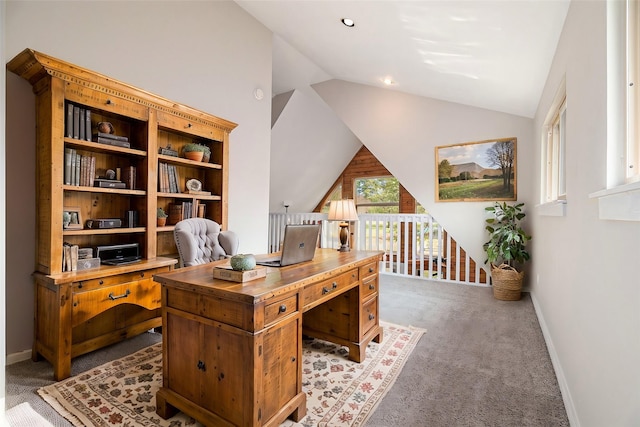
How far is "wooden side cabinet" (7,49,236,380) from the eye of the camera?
200 cm

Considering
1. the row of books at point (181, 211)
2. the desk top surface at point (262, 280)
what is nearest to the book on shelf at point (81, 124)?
the row of books at point (181, 211)

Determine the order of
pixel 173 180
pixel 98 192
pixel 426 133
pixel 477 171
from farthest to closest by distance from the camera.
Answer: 1. pixel 426 133
2. pixel 477 171
3. pixel 173 180
4. pixel 98 192

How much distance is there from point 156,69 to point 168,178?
3.33ft

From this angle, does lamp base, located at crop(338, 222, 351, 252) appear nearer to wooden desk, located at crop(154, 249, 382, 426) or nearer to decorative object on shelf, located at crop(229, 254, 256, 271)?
wooden desk, located at crop(154, 249, 382, 426)

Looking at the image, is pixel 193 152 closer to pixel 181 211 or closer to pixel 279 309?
pixel 181 211

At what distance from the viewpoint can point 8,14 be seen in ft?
6.64

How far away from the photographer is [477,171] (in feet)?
14.2

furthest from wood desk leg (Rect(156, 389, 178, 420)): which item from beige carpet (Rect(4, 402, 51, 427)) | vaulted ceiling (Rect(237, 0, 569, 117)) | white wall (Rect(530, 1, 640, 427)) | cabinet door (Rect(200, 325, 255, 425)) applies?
vaulted ceiling (Rect(237, 0, 569, 117))

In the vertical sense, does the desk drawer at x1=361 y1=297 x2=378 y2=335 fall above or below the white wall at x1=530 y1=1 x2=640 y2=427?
below

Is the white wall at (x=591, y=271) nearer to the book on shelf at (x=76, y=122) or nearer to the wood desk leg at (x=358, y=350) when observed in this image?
the wood desk leg at (x=358, y=350)

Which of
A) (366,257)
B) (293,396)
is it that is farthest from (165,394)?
(366,257)

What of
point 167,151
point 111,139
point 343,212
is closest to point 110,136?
point 111,139

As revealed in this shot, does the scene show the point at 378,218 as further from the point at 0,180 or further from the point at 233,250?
the point at 0,180

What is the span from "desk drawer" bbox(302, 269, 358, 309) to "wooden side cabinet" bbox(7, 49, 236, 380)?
4.68 feet
